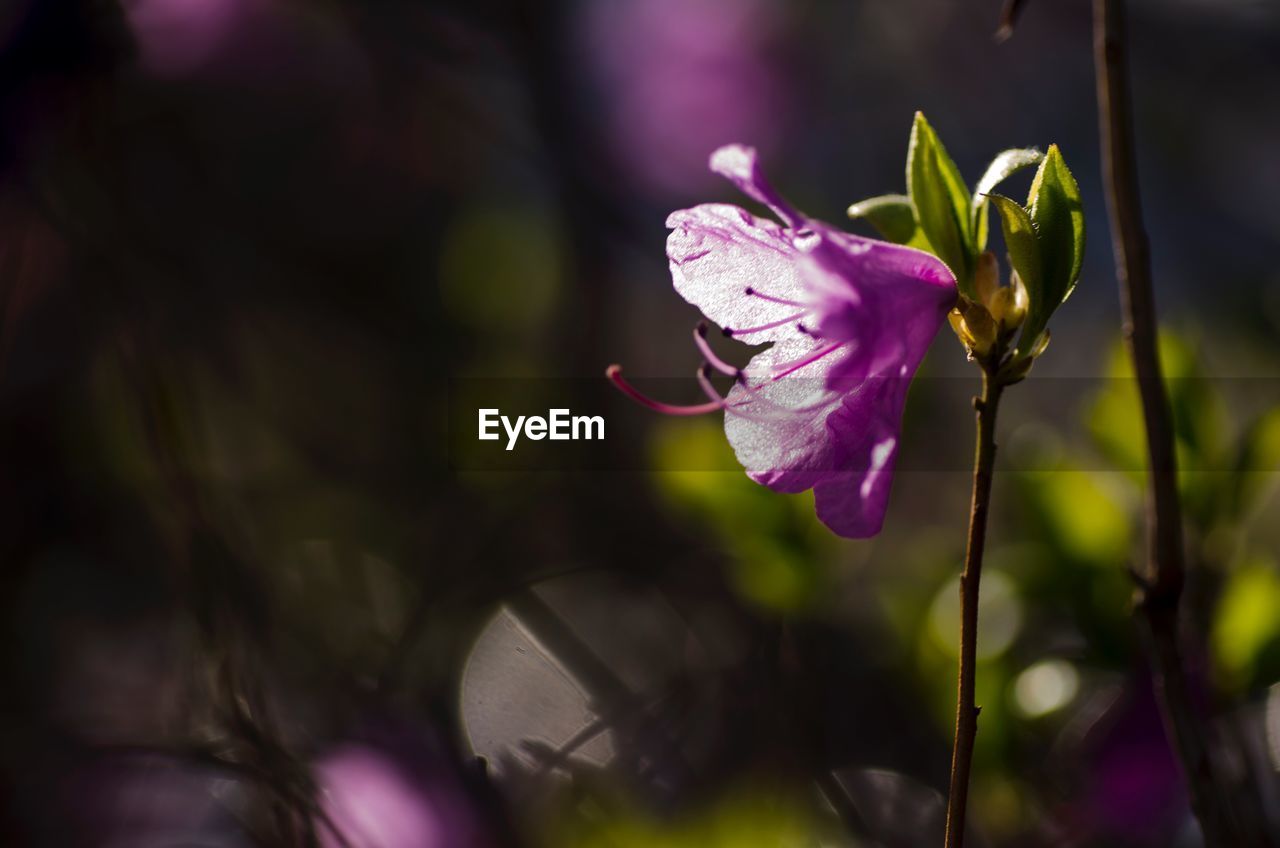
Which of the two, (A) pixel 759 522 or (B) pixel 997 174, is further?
(A) pixel 759 522

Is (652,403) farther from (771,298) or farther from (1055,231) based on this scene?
(1055,231)

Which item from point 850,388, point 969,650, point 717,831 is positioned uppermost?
point 850,388

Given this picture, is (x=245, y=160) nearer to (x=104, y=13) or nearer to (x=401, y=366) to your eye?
(x=401, y=366)

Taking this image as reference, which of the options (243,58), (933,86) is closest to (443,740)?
(243,58)

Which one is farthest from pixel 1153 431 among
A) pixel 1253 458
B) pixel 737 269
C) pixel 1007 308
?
pixel 1253 458

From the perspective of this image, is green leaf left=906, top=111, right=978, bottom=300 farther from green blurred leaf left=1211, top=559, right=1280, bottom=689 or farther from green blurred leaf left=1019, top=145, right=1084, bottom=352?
green blurred leaf left=1211, top=559, right=1280, bottom=689

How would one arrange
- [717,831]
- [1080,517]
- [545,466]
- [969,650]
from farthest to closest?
[545,466], [1080,517], [717,831], [969,650]

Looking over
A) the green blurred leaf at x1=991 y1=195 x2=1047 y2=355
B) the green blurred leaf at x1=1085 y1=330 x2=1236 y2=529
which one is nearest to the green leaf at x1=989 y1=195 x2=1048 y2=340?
the green blurred leaf at x1=991 y1=195 x2=1047 y2=355
